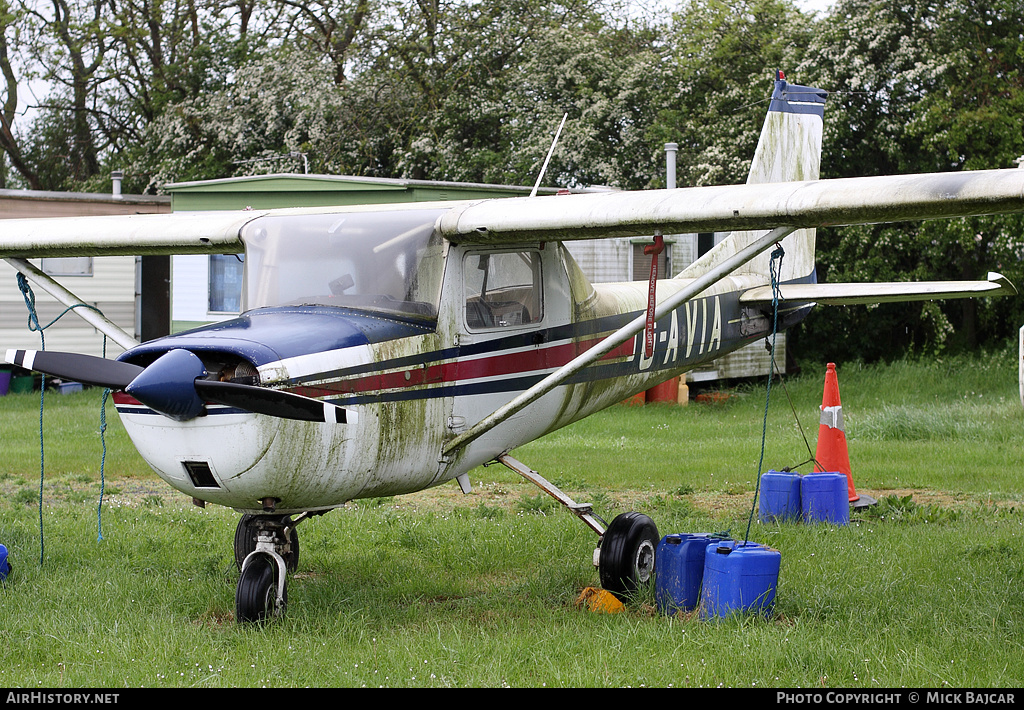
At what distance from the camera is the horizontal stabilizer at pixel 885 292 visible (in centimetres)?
738

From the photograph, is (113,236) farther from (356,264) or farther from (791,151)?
(791,151)

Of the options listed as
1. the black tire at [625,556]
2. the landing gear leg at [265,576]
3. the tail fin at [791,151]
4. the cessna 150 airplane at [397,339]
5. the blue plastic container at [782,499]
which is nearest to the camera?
the cessna 150 airplane at [397,339]

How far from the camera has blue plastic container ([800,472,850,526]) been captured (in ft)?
26.2

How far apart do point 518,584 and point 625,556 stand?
0.71m

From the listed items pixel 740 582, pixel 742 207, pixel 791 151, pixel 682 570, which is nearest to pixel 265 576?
pixel 682 570

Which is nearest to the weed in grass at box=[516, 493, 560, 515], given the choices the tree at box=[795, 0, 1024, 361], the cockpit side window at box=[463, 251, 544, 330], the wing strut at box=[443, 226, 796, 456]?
the cockpit side window at box=[463, 251, 544, 330]

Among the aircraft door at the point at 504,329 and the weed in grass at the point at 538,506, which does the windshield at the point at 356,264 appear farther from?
the weed in grass at the point at 538,506

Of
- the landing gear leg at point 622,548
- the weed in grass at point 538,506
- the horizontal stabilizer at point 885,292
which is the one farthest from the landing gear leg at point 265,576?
the horizontal stabilizer at point 885,292

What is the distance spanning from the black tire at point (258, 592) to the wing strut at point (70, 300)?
74.8 inches

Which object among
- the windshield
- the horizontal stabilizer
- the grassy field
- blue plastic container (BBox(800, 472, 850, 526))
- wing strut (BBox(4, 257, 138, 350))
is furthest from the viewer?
blue plastic container (BBox(800, 472, 850, 526))

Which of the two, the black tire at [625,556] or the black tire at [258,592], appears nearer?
the black tire at [258,592]

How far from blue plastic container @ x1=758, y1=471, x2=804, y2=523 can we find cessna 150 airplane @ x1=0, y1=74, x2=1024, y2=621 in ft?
→ 5.13

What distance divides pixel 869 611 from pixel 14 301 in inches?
684

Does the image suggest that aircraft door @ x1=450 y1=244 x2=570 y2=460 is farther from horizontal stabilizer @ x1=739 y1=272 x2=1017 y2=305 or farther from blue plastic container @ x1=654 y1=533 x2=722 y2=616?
horizontal stabilizer @ x1=739 y1=272 x2=1017 y2=305
